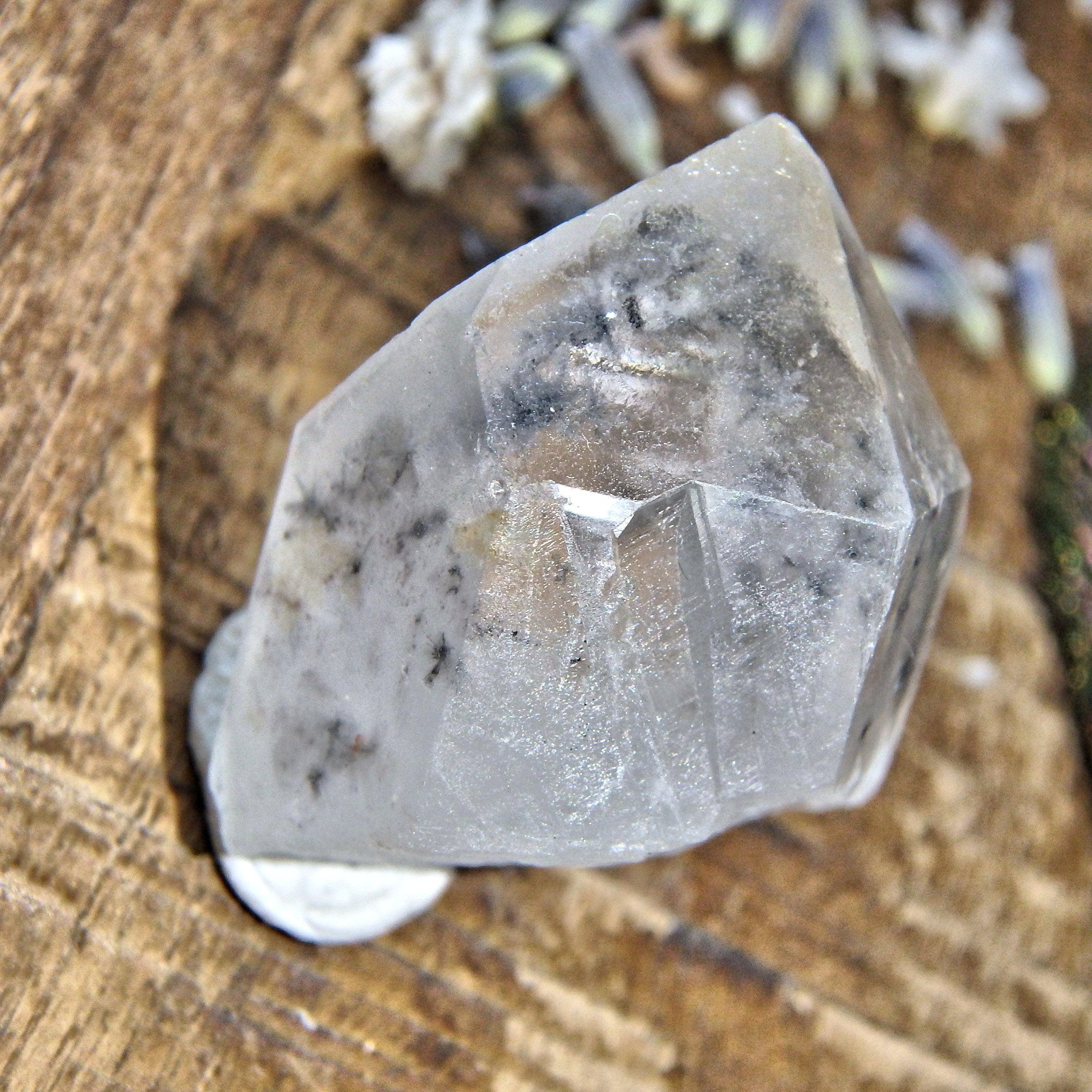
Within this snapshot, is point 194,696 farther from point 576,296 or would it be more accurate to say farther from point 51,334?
point 576,296

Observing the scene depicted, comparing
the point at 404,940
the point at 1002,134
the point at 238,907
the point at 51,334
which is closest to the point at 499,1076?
the point at 404,940

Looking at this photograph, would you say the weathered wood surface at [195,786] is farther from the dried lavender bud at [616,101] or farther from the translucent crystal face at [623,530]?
the translucent crystal face at [623,530]

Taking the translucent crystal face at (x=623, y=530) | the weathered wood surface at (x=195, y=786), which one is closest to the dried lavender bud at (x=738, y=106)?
the weathered wood surface at (x=195, y=786)

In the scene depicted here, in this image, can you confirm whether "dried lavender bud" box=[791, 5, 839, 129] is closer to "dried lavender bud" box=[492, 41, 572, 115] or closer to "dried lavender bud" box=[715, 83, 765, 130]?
"dried lavender bud" box=[715, 83, 765, 130]

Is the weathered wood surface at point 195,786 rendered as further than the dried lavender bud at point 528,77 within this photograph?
No

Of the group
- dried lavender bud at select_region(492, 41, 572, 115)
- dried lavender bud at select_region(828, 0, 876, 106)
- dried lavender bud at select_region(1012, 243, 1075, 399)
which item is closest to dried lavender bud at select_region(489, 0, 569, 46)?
dried lavender bud at select_region(492, 41, 572, 115)

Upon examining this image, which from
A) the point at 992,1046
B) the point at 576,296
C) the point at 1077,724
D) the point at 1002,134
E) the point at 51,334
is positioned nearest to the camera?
the point at 576,296
